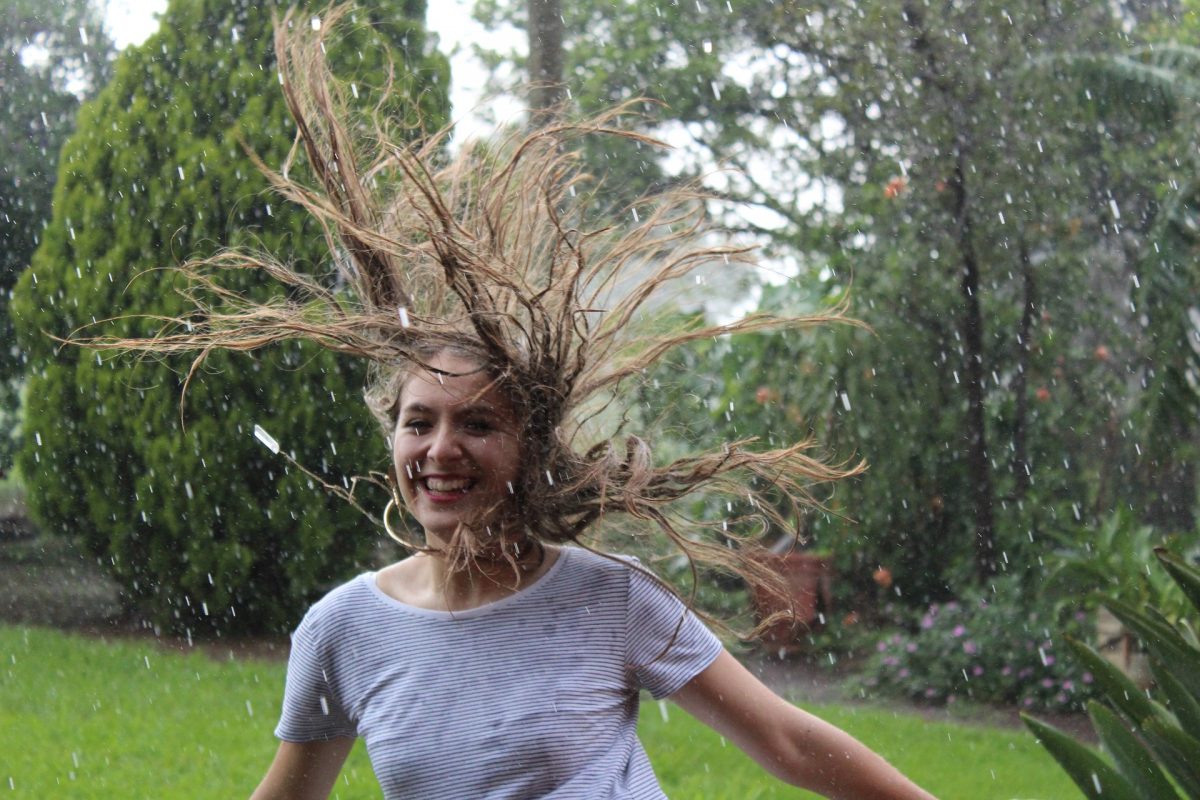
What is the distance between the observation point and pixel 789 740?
2.23 metres

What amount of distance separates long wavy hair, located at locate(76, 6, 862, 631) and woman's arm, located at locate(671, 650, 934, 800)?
0.82 feet

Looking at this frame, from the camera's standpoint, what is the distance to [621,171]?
27.8 feet

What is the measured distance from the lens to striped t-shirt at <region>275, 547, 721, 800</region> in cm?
211

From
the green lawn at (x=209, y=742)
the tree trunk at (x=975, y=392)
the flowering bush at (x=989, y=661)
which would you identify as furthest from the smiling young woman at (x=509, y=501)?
the tree trunk at (x=975, y=392)

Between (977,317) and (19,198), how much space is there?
7972 millimetres

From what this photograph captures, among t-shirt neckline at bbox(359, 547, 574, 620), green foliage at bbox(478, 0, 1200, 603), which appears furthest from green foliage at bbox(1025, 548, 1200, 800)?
green foliage at bbox(478, 0, 1200, 603)

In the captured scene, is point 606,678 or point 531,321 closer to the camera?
point 606,678

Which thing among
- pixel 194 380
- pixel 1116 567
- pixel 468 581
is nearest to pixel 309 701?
pixel 468 581

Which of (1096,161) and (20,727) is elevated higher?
(1096,161)

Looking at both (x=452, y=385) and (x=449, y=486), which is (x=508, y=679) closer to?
(x=449, y=486)

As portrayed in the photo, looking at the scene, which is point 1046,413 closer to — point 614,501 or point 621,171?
point 621,171

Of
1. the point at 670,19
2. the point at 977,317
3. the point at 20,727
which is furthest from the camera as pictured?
the point at 670,19

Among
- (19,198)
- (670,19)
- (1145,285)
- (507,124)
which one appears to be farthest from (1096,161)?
(19,198)

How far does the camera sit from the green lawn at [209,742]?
542 cm
